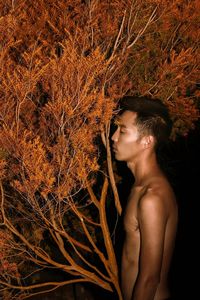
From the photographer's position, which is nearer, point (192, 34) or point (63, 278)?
point (192, 34)

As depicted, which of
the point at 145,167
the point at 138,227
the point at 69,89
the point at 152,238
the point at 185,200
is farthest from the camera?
the point at 185,200

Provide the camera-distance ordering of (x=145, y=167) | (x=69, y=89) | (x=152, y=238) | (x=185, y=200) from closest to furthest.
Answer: (x=152, y=238)
(x=145, y=167)
(x=69, y=89)
(x=185, y=200)

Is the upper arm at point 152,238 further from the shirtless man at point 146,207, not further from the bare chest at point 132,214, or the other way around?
the bare chest at point 132,214

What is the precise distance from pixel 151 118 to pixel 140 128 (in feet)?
0.38

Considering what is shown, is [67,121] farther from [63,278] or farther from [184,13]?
[63,278]

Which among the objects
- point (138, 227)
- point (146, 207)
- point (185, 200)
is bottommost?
point (185, 200)

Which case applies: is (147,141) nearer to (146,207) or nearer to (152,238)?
(146,207)

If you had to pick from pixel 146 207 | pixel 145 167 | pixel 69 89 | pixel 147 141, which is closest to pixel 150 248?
pixel 146 207

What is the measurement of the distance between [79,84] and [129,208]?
1.32m

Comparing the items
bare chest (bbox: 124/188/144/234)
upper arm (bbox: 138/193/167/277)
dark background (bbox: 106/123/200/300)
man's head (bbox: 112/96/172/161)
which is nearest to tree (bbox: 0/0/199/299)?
man's head (bbox: 112/96/172/161)

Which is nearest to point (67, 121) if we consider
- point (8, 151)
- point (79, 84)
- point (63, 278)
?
point (79, 84)

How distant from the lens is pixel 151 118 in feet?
8.80

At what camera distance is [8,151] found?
3.49 metres

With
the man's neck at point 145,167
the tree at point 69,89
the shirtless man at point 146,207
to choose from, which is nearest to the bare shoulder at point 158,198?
the shirtless man at point 146,207
